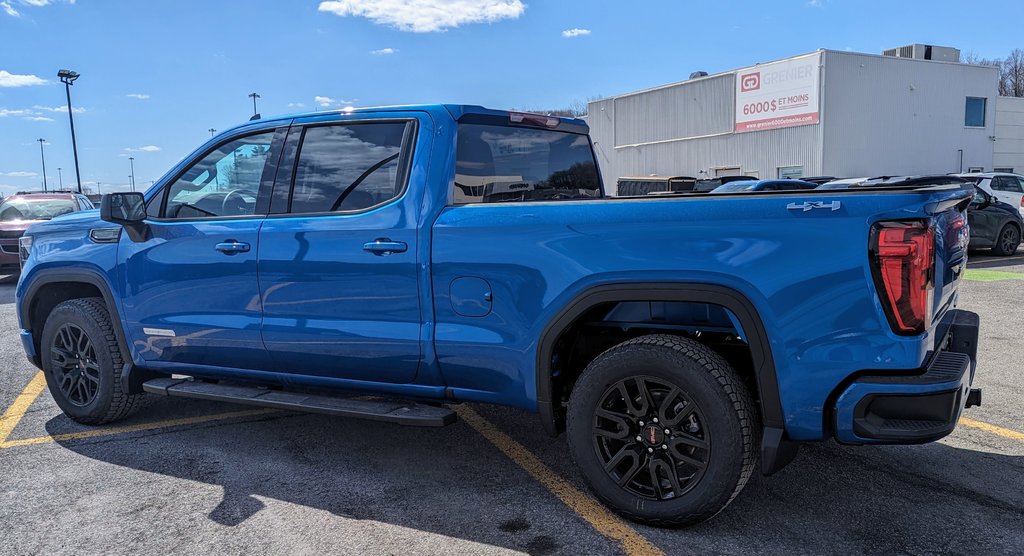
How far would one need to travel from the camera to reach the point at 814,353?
2855mm

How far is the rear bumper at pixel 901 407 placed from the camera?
2.77 m

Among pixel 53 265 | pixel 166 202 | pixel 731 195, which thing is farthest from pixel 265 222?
pixel 731 195

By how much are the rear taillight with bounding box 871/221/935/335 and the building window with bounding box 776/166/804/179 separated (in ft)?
91.6

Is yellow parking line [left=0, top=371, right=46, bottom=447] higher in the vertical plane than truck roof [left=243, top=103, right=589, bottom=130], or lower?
lower

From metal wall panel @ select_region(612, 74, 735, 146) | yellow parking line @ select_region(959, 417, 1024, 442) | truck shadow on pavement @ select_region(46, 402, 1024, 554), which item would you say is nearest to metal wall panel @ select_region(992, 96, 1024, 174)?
metal wall panel @ select_region(612, 74, 735, 146)

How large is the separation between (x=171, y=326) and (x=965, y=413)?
16.3ft

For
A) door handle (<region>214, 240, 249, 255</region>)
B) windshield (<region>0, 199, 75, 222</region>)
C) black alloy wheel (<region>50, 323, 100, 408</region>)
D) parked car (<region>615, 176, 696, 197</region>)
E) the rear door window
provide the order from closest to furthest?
the rear door window < door handle (<region>214, 240, 249, 255</region>) < black alloy wheel (<region>50, 323, 100, 408</region>) < windshield (<region>0, 199, 75, 222</region>) < parked car (<region>615, 176, 696, 197</region>)

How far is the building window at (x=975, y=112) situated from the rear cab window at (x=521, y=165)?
33735mm

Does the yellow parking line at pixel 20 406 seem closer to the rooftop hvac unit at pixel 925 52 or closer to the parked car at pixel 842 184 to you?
the parked car at pixel 842 184

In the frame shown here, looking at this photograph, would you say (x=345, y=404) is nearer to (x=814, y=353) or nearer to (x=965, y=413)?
(x=814, y=353)

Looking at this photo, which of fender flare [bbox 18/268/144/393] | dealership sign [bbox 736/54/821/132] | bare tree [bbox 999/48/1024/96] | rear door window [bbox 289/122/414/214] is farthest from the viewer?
bare tree [bbox 999/48/1024/96]

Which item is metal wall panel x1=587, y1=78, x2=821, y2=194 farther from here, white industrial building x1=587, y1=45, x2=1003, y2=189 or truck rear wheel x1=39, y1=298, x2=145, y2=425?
truck rear wheel x1=39, y1=298, x2=145, y2=425

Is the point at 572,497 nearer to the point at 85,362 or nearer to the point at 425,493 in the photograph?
the point at 425,493

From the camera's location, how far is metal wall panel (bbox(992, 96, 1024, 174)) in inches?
1348
